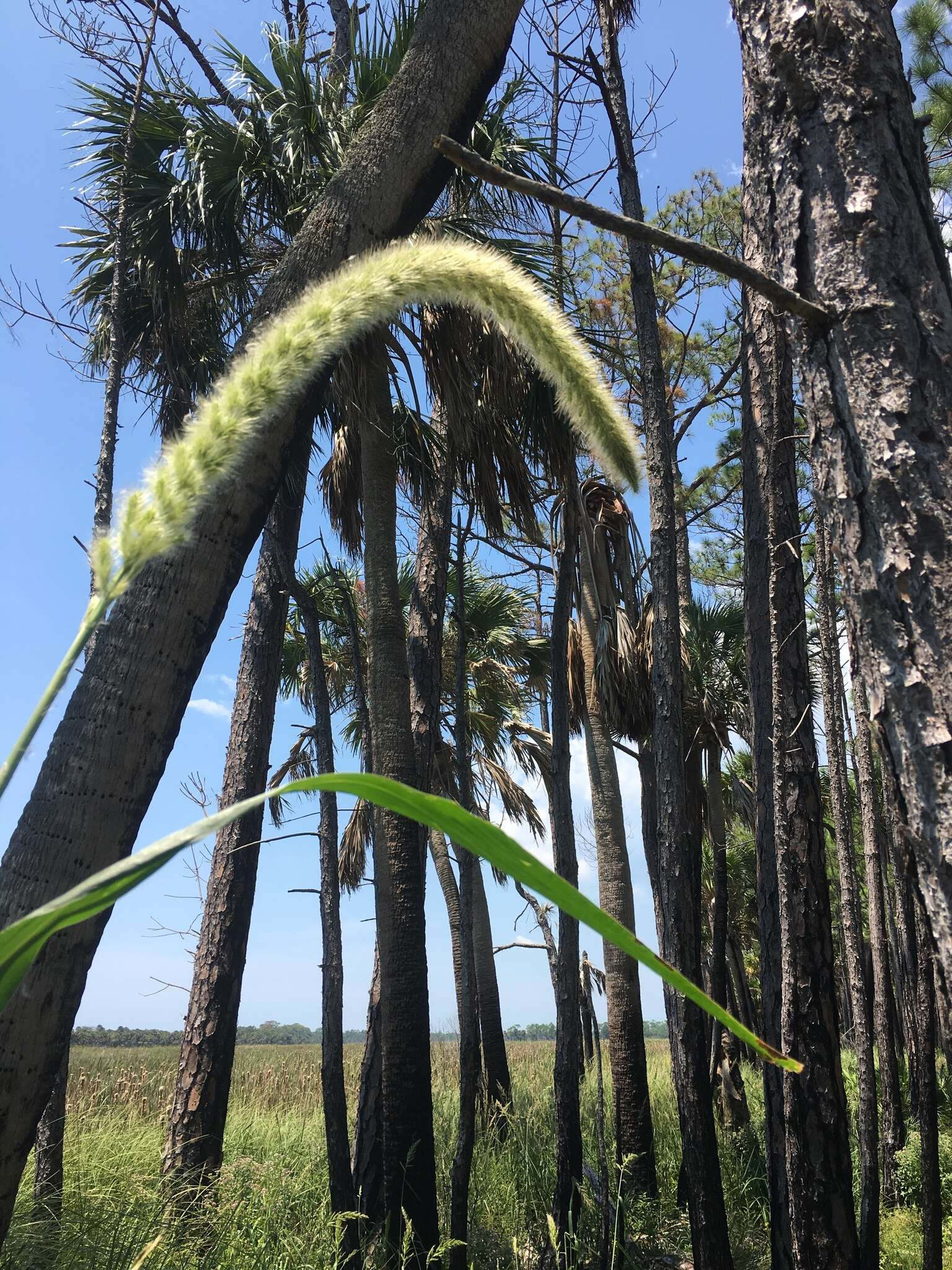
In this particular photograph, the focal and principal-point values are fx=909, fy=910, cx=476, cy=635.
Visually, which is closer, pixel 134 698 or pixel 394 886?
pixel 134 698

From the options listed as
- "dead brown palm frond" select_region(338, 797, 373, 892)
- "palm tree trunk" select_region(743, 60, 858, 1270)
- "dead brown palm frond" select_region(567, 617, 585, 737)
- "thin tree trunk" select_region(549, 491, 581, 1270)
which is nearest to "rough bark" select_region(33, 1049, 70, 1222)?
"thin tree trunk" select_region(549, 491, 581, 1270)

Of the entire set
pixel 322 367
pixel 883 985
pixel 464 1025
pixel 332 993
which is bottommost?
pixel 883 985

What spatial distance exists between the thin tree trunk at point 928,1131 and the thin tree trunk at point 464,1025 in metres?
2.68

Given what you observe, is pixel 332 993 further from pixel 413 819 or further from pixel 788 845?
pixel 413 819

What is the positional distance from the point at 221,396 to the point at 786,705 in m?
4.28

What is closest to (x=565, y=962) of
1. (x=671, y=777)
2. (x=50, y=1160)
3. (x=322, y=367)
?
(x=671, y=777)

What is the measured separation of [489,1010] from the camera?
41.2ft

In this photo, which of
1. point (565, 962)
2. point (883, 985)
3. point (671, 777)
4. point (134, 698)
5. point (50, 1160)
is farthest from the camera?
point (883, 985)

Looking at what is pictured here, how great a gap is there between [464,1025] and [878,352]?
5.40m

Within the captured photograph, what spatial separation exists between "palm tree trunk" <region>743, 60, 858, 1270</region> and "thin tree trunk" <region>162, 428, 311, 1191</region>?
2868 millimetres

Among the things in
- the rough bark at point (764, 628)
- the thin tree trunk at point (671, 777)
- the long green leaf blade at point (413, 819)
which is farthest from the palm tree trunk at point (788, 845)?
the long green leaf blade at point (413, 819)

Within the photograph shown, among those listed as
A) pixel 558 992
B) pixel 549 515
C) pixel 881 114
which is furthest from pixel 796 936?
pixel 549 515

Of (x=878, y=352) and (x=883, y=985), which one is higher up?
(x=878, y=352)

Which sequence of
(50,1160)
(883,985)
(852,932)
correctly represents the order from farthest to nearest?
(883,985)
(852,932)
(50,1160)
